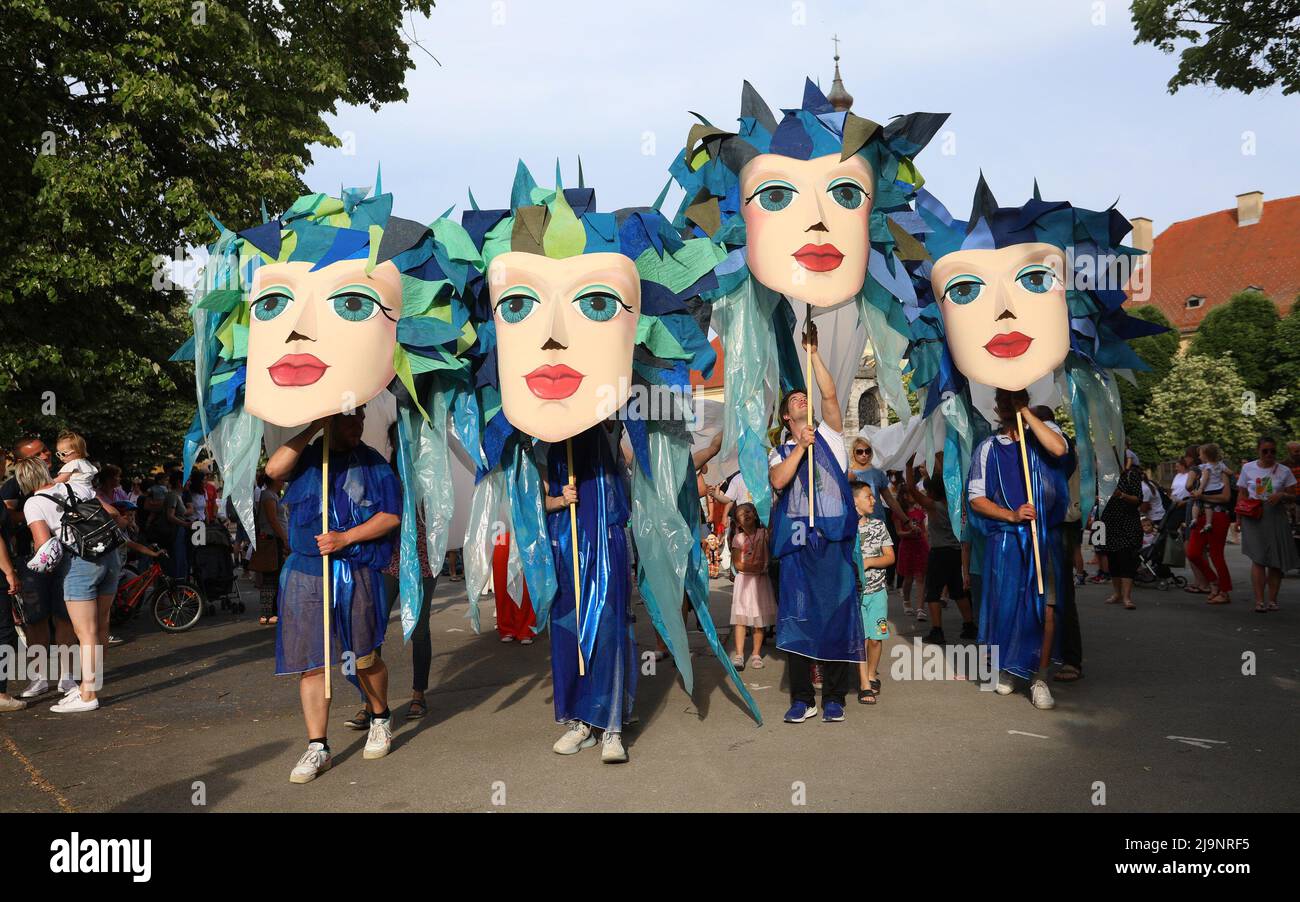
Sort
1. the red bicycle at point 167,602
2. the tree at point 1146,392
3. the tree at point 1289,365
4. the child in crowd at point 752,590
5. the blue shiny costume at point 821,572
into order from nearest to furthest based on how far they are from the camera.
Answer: the blue shiny costume at point 821,572 < the child in crowd at point 752,590 < the red bicycle at point 167,602 < the tree at point 1289,365 < the tree at point 1146,392

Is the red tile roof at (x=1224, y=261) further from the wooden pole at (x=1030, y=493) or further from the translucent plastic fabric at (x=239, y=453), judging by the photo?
the translucent plastic fabric at (x=239, y=453)

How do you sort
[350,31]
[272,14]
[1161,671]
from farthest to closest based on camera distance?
[350,31] → [272,14] → [1161,671]

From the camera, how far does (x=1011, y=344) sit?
19.2 ft

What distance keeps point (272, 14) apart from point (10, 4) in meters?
3.15

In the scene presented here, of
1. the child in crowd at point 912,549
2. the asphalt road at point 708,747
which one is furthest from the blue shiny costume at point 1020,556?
the child in crowd at point 912,549

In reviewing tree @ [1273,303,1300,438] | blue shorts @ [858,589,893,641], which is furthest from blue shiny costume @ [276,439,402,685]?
tree @ [1273,303,1300,438]

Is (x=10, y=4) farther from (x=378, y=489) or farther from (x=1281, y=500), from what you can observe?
(x=1281, y=500)

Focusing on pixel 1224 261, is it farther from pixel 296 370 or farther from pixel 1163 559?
pixel 296 370

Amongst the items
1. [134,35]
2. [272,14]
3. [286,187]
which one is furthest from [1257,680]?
[272,14]

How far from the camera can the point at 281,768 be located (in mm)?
4996

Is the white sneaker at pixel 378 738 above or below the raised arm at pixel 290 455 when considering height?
below

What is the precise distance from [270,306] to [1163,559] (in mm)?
10676

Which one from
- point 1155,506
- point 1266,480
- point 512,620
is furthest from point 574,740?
point 1155,506

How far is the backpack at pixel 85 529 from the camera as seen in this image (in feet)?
21.5
